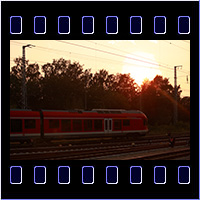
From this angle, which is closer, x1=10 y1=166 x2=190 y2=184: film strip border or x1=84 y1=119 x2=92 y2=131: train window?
x1=10 y1=166 x2=190 y2=184: film strip border

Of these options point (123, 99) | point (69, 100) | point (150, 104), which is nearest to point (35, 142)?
point (69, 100)

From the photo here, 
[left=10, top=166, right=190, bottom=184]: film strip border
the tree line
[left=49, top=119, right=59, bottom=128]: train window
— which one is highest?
the tree line

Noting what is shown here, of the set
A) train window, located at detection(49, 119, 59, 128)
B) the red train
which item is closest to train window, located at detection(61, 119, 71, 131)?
the red train

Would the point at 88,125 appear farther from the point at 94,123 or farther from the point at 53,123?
the point at 53,123

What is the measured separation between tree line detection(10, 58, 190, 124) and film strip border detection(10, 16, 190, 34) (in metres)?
23.7

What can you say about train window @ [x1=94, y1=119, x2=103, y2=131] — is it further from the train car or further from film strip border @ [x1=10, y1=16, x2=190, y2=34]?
film strip border @ [x1=10, y1=16, x2=190, y2=34]

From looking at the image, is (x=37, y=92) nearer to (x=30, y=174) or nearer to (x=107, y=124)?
(x=107, y=124)

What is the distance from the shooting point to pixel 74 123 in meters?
29.2

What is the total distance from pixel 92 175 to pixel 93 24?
16.4ft

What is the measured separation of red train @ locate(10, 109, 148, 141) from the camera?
83.5 ft

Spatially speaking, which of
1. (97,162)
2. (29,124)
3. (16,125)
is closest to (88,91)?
(29,124)

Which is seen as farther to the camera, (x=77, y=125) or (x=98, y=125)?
(x=98, y=125)

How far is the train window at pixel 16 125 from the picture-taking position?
2470 centimetres

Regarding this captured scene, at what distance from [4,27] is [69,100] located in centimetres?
2744
